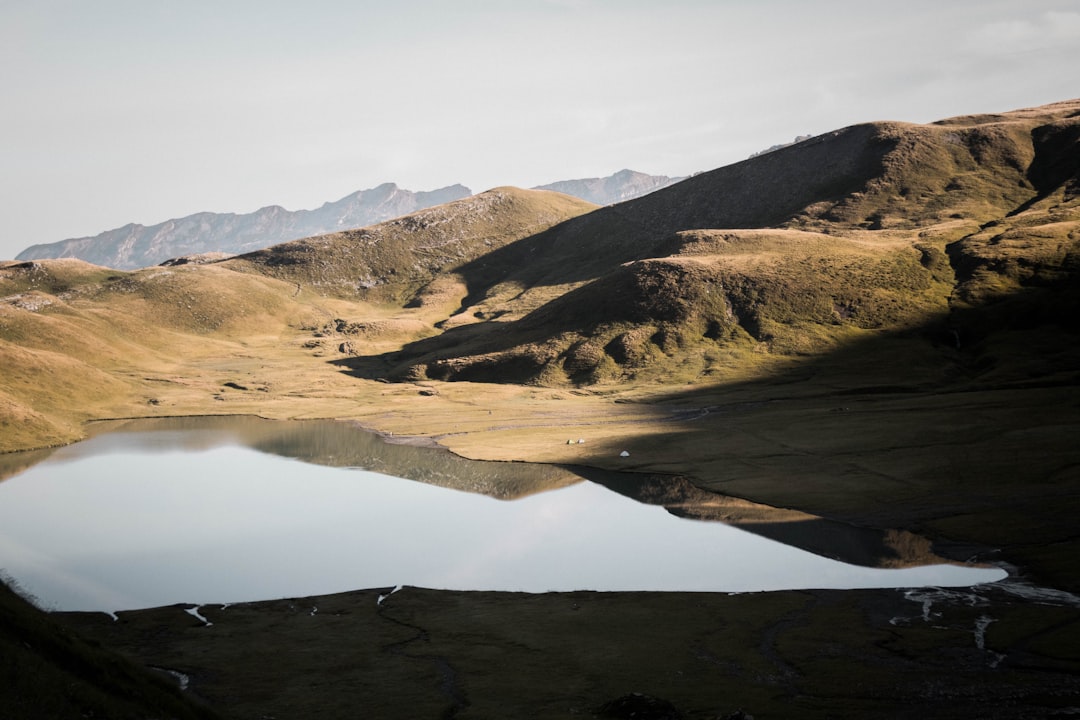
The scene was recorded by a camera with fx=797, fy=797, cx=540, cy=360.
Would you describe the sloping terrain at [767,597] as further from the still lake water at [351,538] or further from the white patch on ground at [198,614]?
the still lake water at [351,538]

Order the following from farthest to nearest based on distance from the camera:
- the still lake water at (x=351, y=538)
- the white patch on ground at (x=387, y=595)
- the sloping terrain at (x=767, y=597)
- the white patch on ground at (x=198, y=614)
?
the still lake water at (x=351, y=538) → the white patch on ground at (x=387, y=595) → the white patch on ground at (x=198, y=614) → the sloping terrain at (x=767, y=597)

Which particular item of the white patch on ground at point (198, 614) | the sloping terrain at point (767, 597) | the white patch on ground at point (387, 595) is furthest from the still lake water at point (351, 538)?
the sloping terrain at point (767, 597)

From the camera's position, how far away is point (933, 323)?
185750 mm

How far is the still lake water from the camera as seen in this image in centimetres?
6556

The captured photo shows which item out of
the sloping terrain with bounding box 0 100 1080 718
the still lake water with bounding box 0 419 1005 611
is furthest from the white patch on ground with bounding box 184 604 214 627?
the still lake water with bounding box 0 419 1005 611

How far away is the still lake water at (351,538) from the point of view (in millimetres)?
65562

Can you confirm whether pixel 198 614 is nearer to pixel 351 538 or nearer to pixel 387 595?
pixel 387 595

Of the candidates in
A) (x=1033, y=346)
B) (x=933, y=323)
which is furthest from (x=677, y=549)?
(x=933, y=323)

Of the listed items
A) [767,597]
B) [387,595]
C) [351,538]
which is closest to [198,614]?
[387,595]

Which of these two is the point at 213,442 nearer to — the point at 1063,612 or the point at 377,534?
the point at 377,534

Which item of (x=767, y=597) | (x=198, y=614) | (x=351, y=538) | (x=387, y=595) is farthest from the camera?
(x=351, y=538)

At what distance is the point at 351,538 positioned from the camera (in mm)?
82562

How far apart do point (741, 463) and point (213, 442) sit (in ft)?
309

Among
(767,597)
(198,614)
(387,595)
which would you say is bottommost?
(767,597)
